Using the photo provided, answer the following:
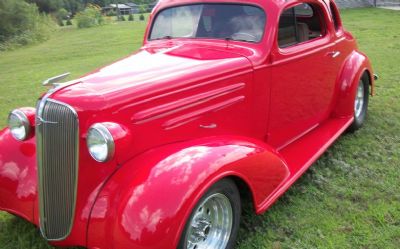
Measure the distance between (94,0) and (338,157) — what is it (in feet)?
224

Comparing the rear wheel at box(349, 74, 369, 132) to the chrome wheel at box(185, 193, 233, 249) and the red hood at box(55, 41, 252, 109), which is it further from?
the chrome wheel at box(185, 193, 233, 249)

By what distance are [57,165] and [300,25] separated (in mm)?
2690

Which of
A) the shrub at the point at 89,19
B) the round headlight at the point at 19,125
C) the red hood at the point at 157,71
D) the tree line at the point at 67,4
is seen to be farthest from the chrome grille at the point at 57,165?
the tree line at the point at 67,4

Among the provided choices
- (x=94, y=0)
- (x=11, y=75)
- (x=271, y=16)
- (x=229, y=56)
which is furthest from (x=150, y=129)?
(x=94, y=0)

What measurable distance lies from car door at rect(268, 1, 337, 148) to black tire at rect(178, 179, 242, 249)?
3.66 ft

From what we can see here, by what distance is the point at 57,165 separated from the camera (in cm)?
255

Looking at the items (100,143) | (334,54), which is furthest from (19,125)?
(334,54)

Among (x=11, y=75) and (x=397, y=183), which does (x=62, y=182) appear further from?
(x=11, y=75)

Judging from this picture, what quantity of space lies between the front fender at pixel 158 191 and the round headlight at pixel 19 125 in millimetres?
875

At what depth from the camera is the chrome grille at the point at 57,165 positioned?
2482 mm

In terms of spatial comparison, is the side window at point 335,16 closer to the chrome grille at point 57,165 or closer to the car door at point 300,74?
the car door at point 300,74

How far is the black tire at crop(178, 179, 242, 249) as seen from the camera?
7.94 feet

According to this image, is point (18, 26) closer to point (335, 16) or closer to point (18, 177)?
point (335, 16)

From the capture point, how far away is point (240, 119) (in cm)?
336
